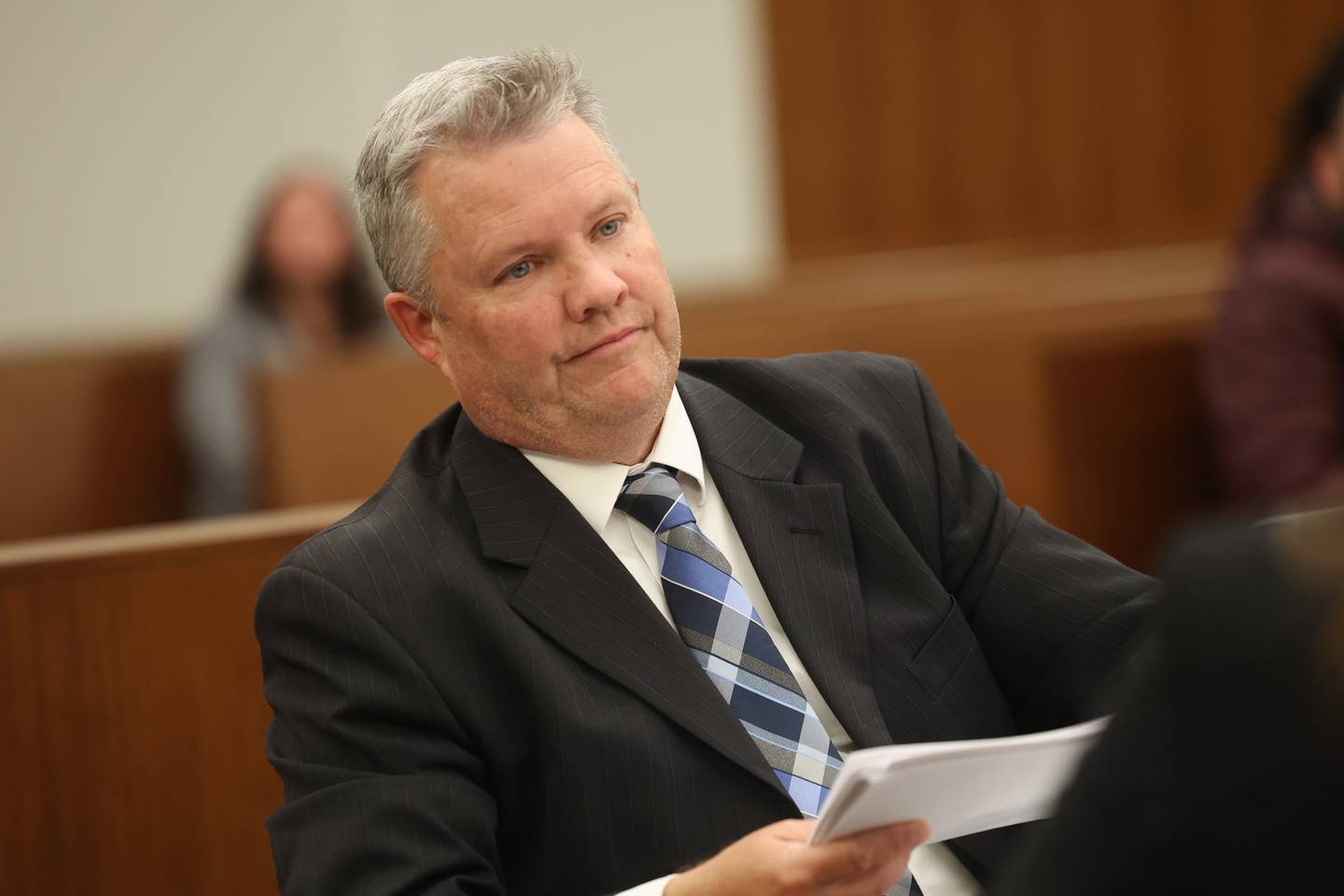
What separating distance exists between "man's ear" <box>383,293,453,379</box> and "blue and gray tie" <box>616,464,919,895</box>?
0.82ft

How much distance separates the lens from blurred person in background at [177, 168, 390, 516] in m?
4.05

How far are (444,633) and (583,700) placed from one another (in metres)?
0.14

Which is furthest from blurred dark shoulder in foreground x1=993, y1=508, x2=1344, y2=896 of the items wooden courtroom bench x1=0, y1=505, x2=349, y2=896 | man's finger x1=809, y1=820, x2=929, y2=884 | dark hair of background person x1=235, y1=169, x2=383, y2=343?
dark hair of background person x1=235, y1=169, x2=383, y2=343

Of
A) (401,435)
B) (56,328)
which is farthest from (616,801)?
(56,328)

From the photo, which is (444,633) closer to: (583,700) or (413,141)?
(583,700)

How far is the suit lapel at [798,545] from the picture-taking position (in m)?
1.46

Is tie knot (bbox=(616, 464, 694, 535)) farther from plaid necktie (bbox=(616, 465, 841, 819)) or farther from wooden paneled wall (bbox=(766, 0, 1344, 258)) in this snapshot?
wooden paneled wall (bbox=(766, 0, 1344, 258))

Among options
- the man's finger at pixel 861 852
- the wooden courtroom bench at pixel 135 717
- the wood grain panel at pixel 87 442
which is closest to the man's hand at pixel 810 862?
the man's finger at pixel 861 852

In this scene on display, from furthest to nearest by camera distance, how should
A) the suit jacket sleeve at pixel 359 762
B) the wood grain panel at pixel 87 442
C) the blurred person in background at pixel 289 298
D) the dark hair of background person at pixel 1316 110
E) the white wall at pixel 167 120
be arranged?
→ 1. the white wall at pixel 167 120
2. the blurred person in background at pixel 289 298
3. the wood grain panel at pixel 87 442
4. the dark hair of background person at pixel 1316 110
5. the suit jacket sleeve at pixel 359 762

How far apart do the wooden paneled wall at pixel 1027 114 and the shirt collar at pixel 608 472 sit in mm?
5853

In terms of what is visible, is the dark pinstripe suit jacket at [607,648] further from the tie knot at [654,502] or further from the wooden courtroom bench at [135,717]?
the wooden courtroom bench at [135,717]

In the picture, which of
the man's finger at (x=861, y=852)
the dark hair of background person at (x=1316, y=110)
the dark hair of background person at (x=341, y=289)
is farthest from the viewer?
the dark hair of background person at (x=341, y=289)

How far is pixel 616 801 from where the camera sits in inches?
53.7

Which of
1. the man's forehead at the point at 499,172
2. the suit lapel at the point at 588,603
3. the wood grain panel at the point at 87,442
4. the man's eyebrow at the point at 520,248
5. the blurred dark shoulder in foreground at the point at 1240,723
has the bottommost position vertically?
the wood grain panel at the point at 87,442
